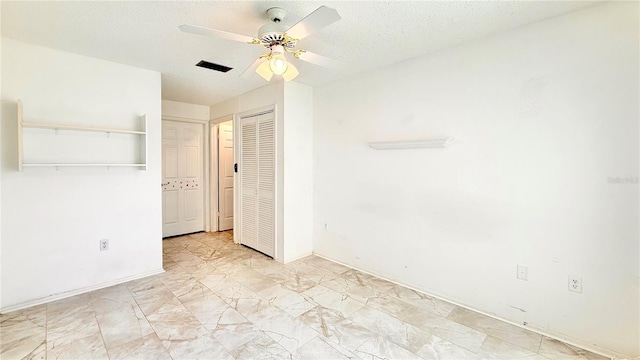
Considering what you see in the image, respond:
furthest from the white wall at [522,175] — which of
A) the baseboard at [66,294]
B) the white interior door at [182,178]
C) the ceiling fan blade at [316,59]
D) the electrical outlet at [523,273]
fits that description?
the white interior door at [182,178]

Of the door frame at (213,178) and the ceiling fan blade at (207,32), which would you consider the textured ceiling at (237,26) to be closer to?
the ceiling fan blade at (207,32)

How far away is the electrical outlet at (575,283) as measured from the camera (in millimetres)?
1973

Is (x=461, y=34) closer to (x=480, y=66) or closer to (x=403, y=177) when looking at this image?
(x=480, y=66)

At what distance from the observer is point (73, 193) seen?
2684 mm

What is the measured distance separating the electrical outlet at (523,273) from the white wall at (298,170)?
7.90 feet

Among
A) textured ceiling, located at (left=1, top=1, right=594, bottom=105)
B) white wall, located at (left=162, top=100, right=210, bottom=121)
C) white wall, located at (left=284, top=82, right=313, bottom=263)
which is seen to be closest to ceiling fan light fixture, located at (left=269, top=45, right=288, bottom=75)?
textured ceiling, located at (left=1, top=1, right=594, bottom=105)

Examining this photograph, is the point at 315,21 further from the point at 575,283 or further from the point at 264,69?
the point at 575,283

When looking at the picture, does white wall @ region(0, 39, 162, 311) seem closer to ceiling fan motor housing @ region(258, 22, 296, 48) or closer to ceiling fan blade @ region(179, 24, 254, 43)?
ceiling fan blade @ region(179, 24, 254, 43)

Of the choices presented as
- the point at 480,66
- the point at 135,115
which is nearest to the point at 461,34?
the point at 480,66

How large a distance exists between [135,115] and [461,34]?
10.7 feet

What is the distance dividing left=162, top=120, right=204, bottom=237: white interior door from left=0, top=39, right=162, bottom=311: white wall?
5.52 ft

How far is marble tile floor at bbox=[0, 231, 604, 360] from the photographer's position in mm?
1906

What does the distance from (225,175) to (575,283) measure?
5.00 m

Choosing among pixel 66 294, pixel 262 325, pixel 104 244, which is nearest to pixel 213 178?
pixel 104 244
